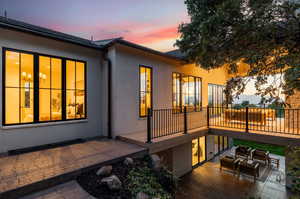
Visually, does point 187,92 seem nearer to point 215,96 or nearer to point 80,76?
point 215,96

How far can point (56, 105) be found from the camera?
15.5ft

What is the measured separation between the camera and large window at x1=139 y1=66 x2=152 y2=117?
6082mm

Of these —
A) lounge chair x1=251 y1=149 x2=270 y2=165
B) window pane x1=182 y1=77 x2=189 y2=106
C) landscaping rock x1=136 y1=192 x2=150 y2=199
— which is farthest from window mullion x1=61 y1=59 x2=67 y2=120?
lounge chair x1=251 y1=149 x2=270 y2=165

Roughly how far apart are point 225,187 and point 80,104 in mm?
7618

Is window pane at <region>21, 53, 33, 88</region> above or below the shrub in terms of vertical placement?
above

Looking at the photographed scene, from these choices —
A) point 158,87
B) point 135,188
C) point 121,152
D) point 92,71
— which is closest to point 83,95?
point 92,71

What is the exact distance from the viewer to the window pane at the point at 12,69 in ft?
12.8

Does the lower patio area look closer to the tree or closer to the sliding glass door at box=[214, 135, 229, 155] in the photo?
the sliding glass door at box=[214, 135, 229, 155]

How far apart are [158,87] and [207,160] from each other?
A: 22.5 feet

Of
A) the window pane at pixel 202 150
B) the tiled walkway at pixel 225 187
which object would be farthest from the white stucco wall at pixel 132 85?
the window pane at pixel 202 150

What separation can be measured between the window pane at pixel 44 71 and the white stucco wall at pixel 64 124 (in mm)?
249

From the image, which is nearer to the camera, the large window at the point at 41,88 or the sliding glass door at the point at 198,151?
the large window at the point at 41,88

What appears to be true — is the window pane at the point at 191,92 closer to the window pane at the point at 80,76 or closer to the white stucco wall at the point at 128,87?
the white stucco wall at the point at 128,87

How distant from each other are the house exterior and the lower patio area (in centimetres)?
106
